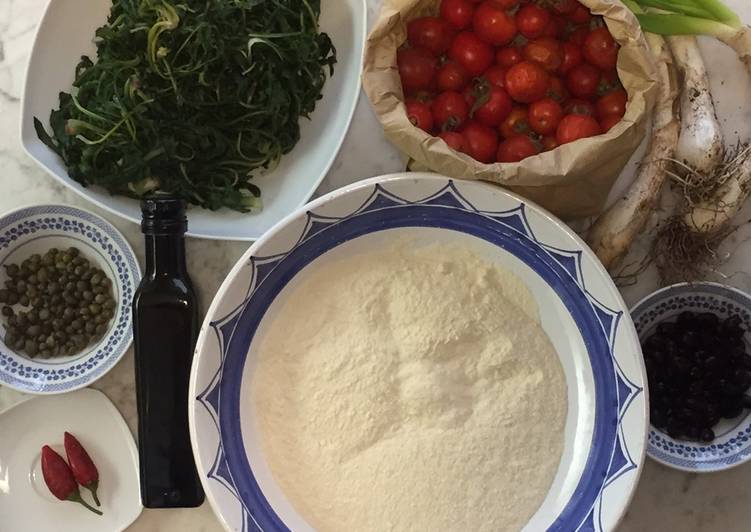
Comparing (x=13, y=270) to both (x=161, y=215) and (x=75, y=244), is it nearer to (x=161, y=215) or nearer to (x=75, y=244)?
(x=75, y=244)

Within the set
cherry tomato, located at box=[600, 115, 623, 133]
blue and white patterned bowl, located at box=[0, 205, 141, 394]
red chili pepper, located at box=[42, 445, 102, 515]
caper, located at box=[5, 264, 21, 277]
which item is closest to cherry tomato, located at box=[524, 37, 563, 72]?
cherry tomato, located at box=[600, 115, 623, 133]

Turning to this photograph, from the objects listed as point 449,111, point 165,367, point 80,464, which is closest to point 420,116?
point 449,111

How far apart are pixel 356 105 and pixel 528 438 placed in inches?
22.4

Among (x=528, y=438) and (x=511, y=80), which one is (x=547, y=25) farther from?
(x=528, y=438)

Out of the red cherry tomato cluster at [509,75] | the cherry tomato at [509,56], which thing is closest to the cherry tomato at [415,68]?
the red cherry tomato cluster at [509,75]

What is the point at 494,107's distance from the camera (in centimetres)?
112

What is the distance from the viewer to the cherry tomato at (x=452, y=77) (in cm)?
113

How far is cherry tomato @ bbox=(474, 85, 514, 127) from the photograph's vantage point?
1.12 metres

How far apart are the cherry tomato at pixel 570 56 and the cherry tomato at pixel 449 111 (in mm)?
158

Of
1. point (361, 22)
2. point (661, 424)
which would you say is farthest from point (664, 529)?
point (361, 22)

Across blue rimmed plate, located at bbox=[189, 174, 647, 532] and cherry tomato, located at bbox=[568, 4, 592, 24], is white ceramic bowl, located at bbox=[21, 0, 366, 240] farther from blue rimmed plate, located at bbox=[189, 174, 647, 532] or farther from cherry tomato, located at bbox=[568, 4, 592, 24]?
cherry tomato, located at bbox=[568, 4, 592, 24]

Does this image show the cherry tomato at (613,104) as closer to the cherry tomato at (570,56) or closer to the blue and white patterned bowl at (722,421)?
the cherry tomato at (570,56)

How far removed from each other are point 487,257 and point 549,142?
0.64 ft

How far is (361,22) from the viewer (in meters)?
1.13
